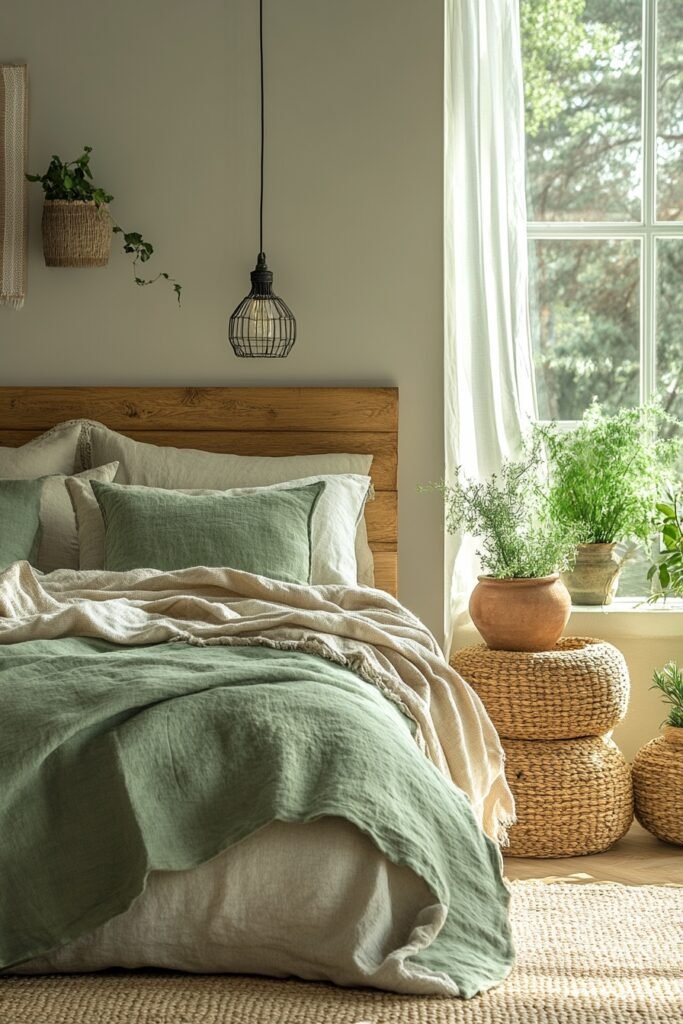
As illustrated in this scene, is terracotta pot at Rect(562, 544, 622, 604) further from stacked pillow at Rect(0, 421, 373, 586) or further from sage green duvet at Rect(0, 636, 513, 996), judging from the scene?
sage green duvet at Rect(0, 636, 513, 996)

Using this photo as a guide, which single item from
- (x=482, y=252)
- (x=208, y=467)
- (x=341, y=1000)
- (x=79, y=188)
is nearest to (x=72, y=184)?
(x=79, y=188)

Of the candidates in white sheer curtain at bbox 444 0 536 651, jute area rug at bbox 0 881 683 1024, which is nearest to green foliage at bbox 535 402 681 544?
white sheer curtain at bbox 444 0 536 651

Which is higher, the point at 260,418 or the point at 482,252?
the point at 482,252

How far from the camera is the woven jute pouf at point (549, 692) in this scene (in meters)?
3.37

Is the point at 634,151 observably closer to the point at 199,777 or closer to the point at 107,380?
the point at 107,380

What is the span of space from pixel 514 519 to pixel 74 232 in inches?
64.3

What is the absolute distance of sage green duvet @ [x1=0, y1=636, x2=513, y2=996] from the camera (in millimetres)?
1807

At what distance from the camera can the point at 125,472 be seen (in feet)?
12.2

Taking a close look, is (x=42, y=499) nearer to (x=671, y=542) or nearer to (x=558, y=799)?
(x=558, y=799)

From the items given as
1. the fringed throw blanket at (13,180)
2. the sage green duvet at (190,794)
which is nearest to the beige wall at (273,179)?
the fringed throw blanket at (13,180)

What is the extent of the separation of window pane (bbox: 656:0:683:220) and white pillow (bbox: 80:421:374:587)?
4.84ft

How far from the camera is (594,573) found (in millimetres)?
3969

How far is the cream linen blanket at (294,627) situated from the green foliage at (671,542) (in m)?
1.16

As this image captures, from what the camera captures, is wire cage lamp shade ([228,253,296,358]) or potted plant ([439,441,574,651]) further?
wire cage lamp shade ([228,253,296,358])
